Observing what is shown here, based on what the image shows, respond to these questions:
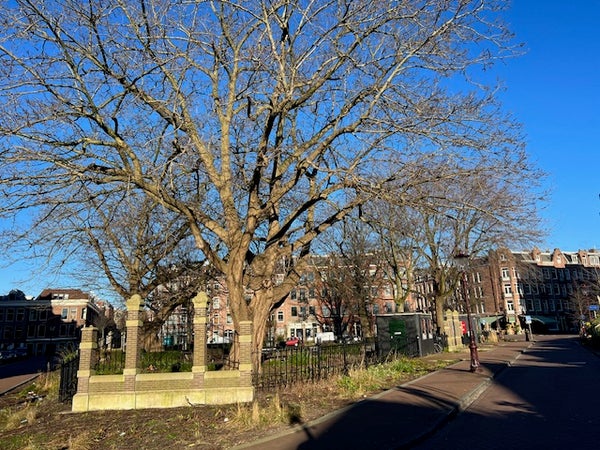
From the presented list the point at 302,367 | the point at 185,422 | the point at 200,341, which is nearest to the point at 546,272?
the point at 302,367

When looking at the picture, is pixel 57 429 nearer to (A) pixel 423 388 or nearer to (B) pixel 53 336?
(A) pixel 423 388

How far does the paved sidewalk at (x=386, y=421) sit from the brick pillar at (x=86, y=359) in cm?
705

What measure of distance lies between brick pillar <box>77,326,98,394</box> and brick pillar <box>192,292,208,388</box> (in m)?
2.93

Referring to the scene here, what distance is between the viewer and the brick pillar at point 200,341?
1252cm

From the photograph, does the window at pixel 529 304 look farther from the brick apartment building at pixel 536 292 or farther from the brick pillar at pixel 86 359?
the brick pillar at pixel 86 359

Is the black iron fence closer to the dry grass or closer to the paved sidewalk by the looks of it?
the dry grass

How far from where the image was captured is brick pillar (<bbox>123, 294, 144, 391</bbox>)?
41.5ft

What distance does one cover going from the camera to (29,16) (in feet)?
40.9

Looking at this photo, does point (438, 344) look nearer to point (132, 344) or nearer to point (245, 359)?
point (245, 359)

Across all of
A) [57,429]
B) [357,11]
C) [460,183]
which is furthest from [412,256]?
[57,429]

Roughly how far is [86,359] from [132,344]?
1.36 metres

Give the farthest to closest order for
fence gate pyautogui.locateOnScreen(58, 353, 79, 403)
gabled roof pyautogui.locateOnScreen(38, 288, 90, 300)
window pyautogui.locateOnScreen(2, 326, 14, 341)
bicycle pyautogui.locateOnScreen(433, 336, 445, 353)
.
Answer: gabled roof pyautogui.locateOnScreen(38, 288, 90, 300)
window pyautogui.locateOnScreen(2, 326, 14, 341)
bicycle pyautogui.locateOnScreen(433, 336, 445, 353)
fence gate pyautogui.locateOnScreen(58, 353, 79, 403)

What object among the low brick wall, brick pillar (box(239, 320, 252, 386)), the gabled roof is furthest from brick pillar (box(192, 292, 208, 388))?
the gabled roof

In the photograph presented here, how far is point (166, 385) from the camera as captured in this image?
12562 millimetres
